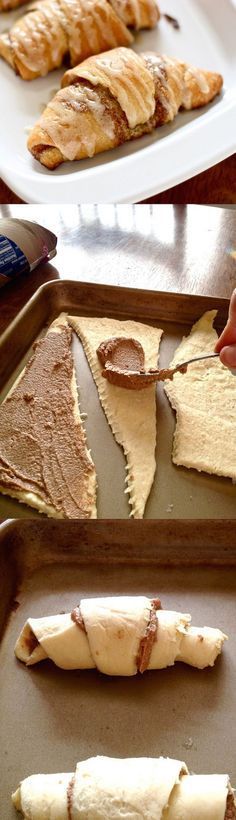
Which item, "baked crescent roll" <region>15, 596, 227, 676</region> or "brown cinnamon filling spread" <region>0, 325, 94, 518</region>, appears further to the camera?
"brown cinnamon filling spread" <region>0, 325, 94, 518</region>

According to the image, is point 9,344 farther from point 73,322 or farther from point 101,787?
point 101,787

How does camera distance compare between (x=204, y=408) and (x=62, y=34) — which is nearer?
(x=204, y=408)

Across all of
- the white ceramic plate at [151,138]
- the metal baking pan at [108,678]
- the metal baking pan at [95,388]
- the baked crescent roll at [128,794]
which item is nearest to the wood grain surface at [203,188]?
the white ceramic plate at [151,138]

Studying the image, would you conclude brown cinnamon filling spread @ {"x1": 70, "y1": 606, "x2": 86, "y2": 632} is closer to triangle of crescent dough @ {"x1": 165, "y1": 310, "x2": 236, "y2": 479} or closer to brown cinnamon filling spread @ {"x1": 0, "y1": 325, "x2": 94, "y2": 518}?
brown cinnamon filling spread @ {"x1": 0, "y1": 325, "x2": 94, "y2": 518}

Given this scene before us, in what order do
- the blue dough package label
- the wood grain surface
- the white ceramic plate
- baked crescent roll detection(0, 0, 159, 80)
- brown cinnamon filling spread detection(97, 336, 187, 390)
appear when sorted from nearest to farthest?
brown cinnamon filling spread detection(97, 336, 187, 390)
the blue dough package label
the white ceramic plate
the wood grain surface
baked crescent roll detection(0, 0, 159, 80)

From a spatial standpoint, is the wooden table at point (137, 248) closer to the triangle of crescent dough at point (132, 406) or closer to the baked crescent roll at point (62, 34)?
the triangle of crescent dough at point (132, 406)

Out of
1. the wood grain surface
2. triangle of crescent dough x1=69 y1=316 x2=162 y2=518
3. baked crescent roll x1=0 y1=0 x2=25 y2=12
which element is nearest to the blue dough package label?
triangle of crescent dough x1=69 y1=316 x2=162 y2=518

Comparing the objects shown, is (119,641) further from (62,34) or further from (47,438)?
(62,34)

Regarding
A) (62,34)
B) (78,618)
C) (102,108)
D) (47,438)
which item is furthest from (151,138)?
(78,618)
